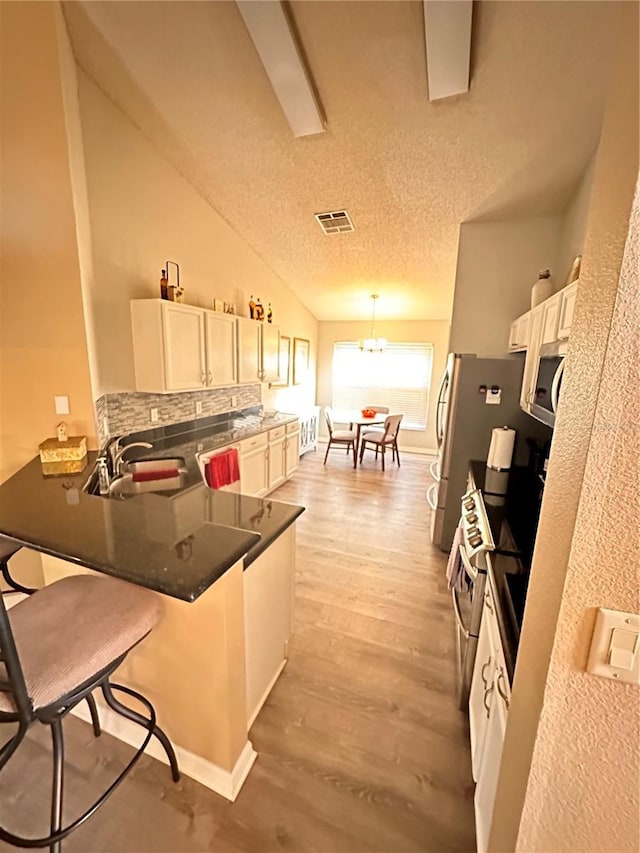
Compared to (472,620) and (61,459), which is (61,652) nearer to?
(61,459)

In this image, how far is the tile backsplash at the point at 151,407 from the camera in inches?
103

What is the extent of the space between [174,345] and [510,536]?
2.68 m

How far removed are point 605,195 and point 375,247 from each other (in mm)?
3778

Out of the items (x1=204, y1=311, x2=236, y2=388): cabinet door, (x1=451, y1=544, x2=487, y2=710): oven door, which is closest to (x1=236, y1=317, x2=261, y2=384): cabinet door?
(x1=204, y1=311, x2=236, y2=388): cabinet door

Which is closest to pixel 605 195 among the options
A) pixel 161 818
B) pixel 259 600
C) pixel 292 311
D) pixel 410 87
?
pixel 259 600

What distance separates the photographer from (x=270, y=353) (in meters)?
4.45

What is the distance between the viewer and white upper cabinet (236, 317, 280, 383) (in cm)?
379

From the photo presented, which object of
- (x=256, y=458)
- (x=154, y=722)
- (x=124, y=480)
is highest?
(x=124, y=480)

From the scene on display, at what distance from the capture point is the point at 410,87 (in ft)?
6.84

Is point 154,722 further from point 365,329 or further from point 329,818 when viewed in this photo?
point 365,329

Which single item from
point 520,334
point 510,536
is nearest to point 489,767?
point 510,536

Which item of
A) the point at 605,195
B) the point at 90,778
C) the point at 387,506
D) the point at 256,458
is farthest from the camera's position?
the point at 387,506

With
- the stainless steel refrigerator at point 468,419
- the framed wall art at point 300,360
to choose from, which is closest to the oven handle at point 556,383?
the stainless steel refrigerator at point 468,419

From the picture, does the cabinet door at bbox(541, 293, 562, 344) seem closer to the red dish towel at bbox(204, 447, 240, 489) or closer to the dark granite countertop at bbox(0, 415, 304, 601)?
the dark granite countertop at bbox(0, 415, 304, 601)
